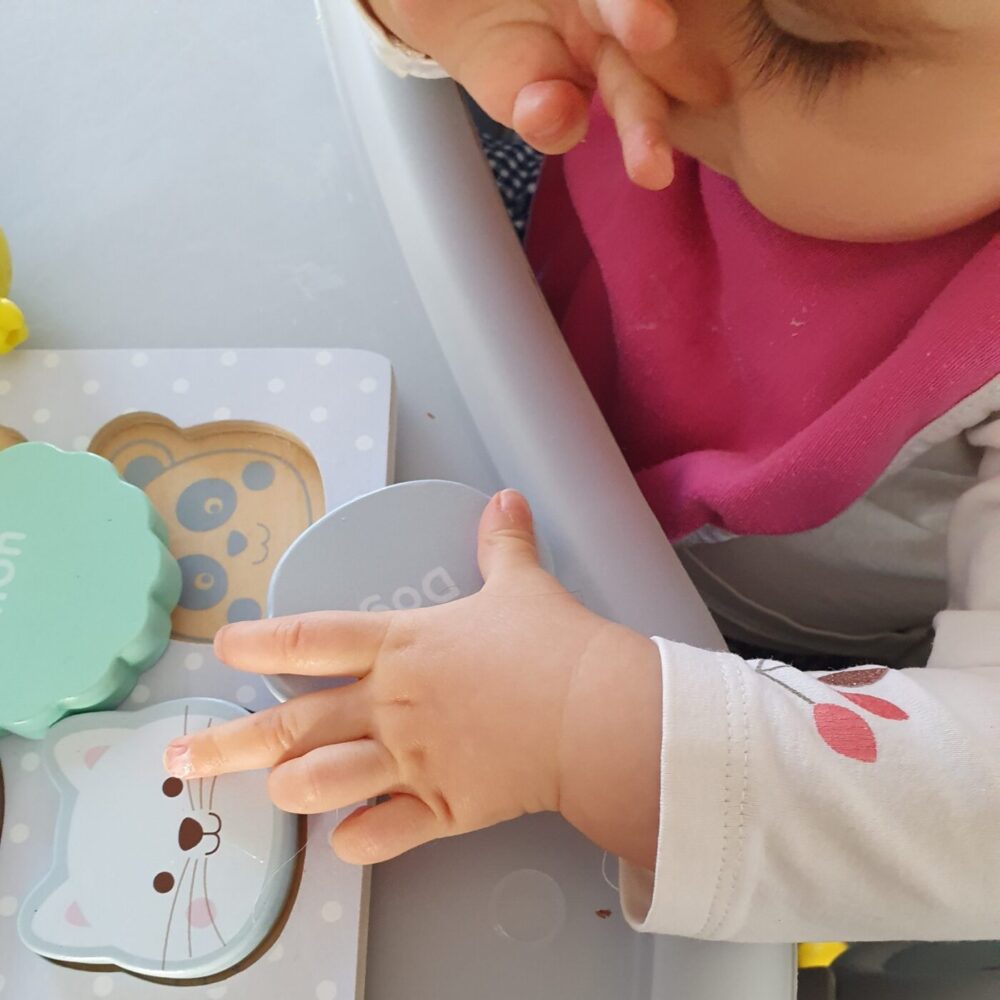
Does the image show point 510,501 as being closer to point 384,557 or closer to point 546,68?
point 384,557

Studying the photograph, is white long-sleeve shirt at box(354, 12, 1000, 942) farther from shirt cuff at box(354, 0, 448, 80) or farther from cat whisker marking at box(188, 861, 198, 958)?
shirt cuff at box(354, 0, 448, 80)

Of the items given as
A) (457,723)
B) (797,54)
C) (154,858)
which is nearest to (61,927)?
(154,858)

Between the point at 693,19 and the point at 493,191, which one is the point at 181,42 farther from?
the point at 693,19

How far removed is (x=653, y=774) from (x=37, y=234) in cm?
37

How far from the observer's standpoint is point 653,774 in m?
0.32

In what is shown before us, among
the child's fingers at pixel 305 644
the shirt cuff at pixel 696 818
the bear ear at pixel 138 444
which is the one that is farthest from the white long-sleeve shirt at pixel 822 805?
the bear ear at pixel 138 444

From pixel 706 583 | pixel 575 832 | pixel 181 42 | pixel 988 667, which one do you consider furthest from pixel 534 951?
pixel 181 42

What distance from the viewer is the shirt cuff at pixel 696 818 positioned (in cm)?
31

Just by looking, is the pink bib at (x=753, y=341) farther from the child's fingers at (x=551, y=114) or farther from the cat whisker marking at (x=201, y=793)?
the cat whisker marking at (x=201, y=793)

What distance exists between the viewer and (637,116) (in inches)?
12.5

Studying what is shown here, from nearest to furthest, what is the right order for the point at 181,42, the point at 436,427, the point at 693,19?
1. the point at 693,19
2. the point at 436,427
3. the point at 181,42

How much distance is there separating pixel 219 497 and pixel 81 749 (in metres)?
0.11

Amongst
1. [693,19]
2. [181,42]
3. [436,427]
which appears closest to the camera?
[693,19]

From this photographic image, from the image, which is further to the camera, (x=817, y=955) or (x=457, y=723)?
(x=817, y=955)
